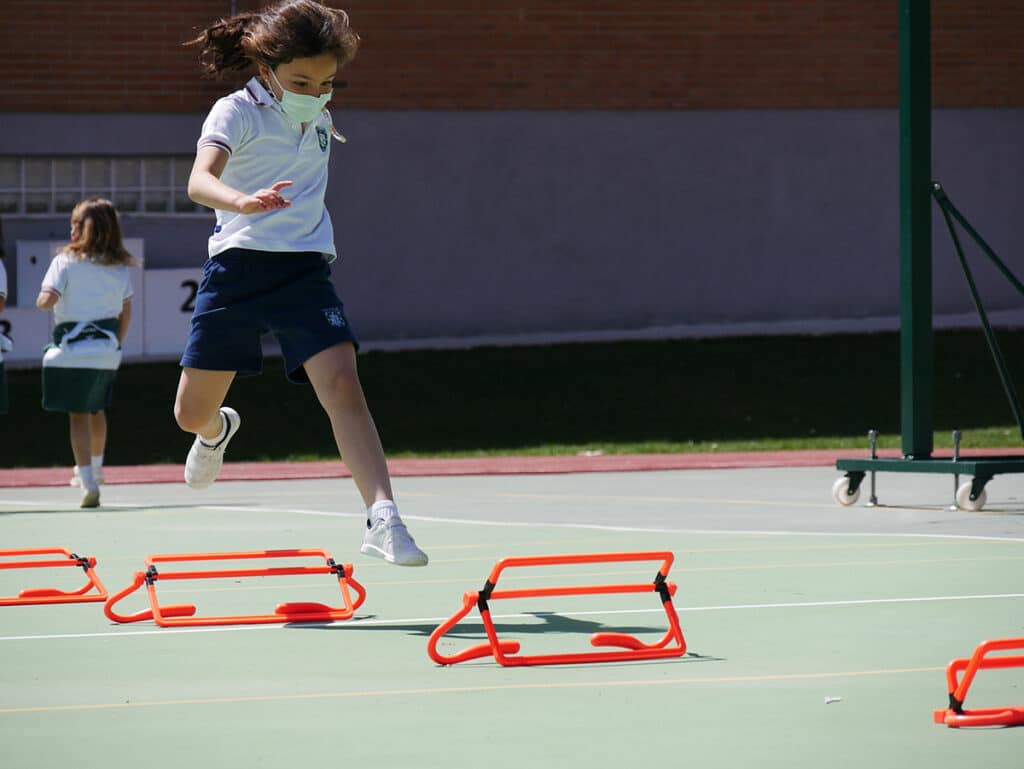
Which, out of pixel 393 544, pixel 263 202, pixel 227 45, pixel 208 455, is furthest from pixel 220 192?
pixel 208 455

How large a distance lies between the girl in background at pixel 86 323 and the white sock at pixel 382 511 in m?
5.80

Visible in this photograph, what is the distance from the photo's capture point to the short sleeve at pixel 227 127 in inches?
292

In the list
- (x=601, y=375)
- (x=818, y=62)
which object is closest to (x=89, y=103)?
(x=601, y=375)

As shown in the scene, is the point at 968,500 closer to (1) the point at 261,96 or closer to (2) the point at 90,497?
(2) the point at 90,497

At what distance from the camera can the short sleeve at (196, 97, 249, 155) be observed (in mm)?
7406

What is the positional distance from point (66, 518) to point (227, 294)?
15.3 feet

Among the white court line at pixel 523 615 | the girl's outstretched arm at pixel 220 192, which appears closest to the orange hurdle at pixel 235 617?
the white court line at pixel 523 615

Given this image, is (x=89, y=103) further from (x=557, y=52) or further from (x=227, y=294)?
(x=227, y=294)

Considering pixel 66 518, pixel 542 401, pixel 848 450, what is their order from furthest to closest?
pixel 542 401 < pixel 848 450 < pixel 66 518

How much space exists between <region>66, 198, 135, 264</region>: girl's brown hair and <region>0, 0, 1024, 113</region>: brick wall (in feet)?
41.5

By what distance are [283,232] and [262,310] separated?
0.32 metres

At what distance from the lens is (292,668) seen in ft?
20.4

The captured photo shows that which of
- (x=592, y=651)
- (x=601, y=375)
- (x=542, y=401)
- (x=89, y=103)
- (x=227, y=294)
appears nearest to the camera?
(x=592, y=651)

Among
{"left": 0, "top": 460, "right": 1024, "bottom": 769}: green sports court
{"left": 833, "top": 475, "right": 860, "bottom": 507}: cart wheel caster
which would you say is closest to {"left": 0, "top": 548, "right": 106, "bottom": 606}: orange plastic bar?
{"left": 0, "top": 460, "right": 1024, "bottom": 769}: green sports court
